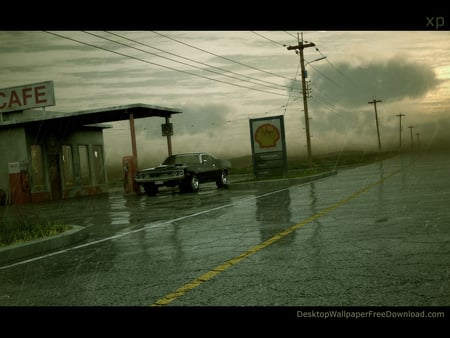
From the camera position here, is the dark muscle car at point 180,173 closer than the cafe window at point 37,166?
Yes

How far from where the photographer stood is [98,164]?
29.3 m

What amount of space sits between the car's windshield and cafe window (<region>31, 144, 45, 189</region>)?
7.45m

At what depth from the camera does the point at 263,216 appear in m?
9.78

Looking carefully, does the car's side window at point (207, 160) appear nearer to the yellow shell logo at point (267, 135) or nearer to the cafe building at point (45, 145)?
the cafe building at point (45, 145)

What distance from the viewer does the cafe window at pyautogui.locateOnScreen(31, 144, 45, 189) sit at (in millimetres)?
24500

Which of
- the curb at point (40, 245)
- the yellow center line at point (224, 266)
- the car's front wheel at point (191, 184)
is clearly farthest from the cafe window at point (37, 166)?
the yellow center line at point (224, 266)

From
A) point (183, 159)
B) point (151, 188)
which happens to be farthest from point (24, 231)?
point (183, 159)

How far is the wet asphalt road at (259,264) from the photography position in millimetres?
3941

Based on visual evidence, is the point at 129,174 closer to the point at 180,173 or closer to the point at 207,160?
the point at 207,160

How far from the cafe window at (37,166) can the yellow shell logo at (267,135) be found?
37.2ft

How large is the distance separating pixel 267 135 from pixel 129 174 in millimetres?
7861

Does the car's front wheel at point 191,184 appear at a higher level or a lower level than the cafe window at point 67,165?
lower
